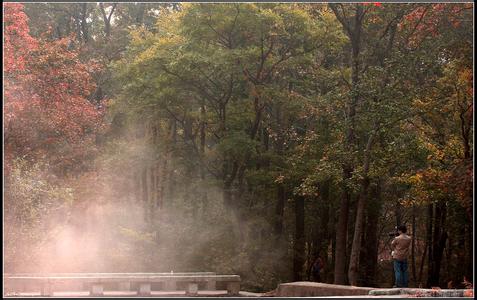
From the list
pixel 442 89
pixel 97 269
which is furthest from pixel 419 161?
pixel 97 269

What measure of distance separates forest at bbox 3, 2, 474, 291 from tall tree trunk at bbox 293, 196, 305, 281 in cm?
12

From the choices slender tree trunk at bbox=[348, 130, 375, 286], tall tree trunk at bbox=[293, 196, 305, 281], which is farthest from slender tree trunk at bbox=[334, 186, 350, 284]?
tall tree trunk at bbox=[293, 196, 305, 281]

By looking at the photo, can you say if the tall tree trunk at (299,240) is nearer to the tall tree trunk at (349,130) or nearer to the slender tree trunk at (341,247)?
the slender tree trunk at (341,247)

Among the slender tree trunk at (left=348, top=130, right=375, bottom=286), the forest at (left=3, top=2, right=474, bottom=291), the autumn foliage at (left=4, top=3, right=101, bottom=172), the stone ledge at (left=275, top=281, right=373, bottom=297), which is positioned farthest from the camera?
the autumn foliage at (left=4, top=3, right=101, bottom=172)

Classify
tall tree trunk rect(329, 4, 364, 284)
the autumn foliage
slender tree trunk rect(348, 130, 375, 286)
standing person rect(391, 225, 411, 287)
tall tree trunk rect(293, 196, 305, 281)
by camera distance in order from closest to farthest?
standing person rect(391, 225, 411, 287) < slender tree trunk rect(348, 130, 375, 286) < tall tree trunk rect(329, 4, 364, 284) < the autumn foliage < tall tree trunk rect(293, 196, 305, 281)

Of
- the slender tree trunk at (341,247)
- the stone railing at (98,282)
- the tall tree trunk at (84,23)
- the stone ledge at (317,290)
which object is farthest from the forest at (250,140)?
the stone ledge at (317,290)

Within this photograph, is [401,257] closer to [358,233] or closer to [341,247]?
[358,233]

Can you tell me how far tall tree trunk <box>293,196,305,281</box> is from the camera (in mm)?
35844

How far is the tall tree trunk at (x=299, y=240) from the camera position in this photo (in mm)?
35844

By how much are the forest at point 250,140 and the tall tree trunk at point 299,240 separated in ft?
0.40

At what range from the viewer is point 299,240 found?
3650 cm

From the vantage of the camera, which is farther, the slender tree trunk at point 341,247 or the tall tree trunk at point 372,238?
the tall tree trunk at point 372,238

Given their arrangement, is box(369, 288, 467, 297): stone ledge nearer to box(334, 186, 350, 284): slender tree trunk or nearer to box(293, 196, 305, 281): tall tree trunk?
box(334, 186, 350, 284): slender tree trunk

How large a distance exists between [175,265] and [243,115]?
7.00 m
